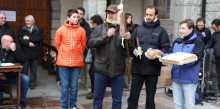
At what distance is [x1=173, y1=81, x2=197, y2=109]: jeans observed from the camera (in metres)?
3.99

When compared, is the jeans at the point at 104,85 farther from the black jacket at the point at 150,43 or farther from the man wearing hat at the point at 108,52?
the black jacket at the point at 150,43

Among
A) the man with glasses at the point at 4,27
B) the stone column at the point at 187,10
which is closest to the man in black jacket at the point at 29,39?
the man with glasses at the point at 4,27

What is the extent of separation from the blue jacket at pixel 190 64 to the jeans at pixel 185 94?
0.09 m

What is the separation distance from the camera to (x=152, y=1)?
892 cm

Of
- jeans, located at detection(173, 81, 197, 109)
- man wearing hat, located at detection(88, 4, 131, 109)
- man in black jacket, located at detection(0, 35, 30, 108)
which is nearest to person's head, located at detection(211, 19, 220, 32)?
jeans, located at detection(173, 81, 197, 109)

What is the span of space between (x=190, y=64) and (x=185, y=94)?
457 mm

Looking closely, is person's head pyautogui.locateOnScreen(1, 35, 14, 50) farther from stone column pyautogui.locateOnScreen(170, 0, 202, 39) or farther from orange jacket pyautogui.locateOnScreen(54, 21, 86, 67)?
stone column pyautogui.locateOnScreen(170, 0, 202, 39)

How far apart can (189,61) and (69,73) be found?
210 centimetres

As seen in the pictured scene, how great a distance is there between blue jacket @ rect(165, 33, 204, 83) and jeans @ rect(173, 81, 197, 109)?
3.7 inches

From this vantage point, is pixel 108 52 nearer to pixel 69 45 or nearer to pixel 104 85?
pixel 104 85

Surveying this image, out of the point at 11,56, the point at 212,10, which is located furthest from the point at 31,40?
the point at 212,10

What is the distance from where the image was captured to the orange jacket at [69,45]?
4.65 meters

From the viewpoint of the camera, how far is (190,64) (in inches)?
156

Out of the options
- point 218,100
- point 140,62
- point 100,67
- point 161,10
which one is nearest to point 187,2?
point 161,10
